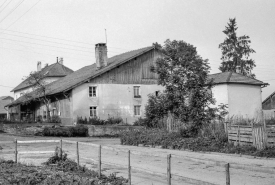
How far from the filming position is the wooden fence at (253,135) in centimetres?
1652

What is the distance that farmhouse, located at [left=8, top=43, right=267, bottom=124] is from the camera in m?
40.5

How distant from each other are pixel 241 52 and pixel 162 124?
3555cm

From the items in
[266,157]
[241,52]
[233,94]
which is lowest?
[266,157]

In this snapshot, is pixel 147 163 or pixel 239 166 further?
pixel 147 163

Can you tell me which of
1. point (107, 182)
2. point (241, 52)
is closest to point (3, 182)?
point (107, 182)

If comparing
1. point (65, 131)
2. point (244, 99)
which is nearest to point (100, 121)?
point (65, 131)

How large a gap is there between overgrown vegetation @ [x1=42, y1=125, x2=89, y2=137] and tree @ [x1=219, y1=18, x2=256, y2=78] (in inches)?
1132

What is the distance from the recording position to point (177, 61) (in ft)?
81.4

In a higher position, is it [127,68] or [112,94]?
[127,68]

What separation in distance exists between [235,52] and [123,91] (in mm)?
22414

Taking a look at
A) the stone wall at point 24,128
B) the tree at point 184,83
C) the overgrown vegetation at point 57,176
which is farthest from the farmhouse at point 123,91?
the overgrown vegetation at point 57,176

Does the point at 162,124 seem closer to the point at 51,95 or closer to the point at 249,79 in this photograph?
the point at 249,79

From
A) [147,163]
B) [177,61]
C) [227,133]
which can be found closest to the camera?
[147,163]

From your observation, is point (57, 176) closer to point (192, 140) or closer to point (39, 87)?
point (192, 140)
